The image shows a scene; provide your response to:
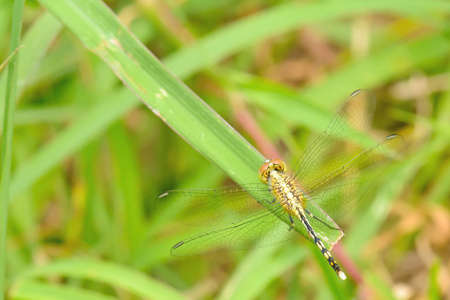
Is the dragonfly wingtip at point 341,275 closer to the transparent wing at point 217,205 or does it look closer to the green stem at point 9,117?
the transparent wing at point 217,205

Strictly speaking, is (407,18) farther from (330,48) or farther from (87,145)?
(87,145)

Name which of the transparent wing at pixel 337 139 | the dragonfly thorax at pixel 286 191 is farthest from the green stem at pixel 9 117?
the transparent wing at pixel 337 139

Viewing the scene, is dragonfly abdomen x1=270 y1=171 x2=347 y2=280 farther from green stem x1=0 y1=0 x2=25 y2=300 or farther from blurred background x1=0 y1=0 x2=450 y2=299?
green stem x1=0 y1=0 x2=25 y2=300

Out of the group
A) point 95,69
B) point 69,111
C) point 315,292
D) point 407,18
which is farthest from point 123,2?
point 315,292

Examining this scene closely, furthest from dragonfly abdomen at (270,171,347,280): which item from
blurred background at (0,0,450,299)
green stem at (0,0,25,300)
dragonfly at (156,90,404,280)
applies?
green stem at (0,0,25,300)

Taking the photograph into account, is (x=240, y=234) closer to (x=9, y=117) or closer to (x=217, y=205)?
(x=217, y=205)
